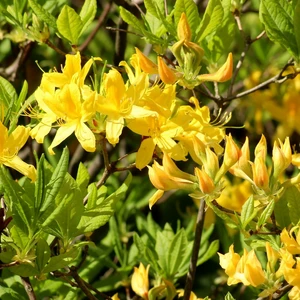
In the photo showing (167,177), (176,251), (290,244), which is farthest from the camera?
(176,251)

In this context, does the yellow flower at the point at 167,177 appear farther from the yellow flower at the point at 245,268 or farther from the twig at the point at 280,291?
the twig at the point at 280,291

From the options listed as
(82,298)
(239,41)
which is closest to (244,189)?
(82,298)

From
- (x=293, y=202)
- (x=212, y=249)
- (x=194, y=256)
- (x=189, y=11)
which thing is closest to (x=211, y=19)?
(x=189, y=11)

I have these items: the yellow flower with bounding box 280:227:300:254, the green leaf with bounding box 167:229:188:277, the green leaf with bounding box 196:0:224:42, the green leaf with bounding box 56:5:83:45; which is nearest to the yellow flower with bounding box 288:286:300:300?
the yellow flower with bounding box 280:227:300:254

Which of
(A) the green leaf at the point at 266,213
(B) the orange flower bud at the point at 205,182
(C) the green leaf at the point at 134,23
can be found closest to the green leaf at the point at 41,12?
(C) the green leaf at the point at 134,23

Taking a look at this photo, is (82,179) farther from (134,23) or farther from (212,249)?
(212,249)

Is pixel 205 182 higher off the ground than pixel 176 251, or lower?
higher

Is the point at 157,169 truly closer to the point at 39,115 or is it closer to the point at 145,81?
the point at 145,81
